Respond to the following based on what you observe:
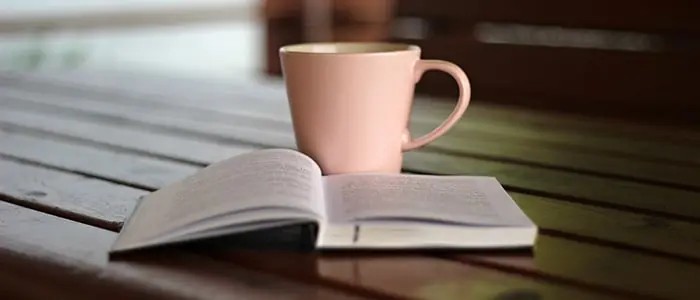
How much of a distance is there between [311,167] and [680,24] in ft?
4.70

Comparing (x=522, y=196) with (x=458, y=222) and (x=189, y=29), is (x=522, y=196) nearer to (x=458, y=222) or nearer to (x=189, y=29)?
(x=458, y=222)

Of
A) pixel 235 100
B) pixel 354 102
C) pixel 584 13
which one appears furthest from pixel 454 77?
pixel 584 13

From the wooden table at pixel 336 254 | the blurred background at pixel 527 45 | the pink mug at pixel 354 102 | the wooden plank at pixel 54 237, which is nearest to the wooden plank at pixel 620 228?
the wooden table at pixel 336 254

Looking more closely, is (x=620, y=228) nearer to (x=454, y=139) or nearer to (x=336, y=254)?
(x=336, y=254)

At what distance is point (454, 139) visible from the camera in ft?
3.47

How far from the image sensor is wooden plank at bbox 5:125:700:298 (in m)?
0.63

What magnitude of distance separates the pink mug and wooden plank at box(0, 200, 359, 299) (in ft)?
0.60

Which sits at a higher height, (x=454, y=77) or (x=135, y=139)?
(x=454, y=77)

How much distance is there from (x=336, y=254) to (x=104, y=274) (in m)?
0.13

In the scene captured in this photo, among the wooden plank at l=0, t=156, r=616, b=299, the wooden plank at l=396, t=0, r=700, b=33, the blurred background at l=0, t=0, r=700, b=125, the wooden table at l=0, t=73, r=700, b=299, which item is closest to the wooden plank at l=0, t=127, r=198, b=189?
the wooden table at l=0, t=73, r=700, b=299

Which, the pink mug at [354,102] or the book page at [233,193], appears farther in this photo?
the pink mug at [354,102]

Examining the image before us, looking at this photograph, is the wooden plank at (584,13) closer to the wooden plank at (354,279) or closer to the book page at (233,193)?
the book page at (233,193)

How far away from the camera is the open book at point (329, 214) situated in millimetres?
590

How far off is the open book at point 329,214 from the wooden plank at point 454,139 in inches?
10.2
